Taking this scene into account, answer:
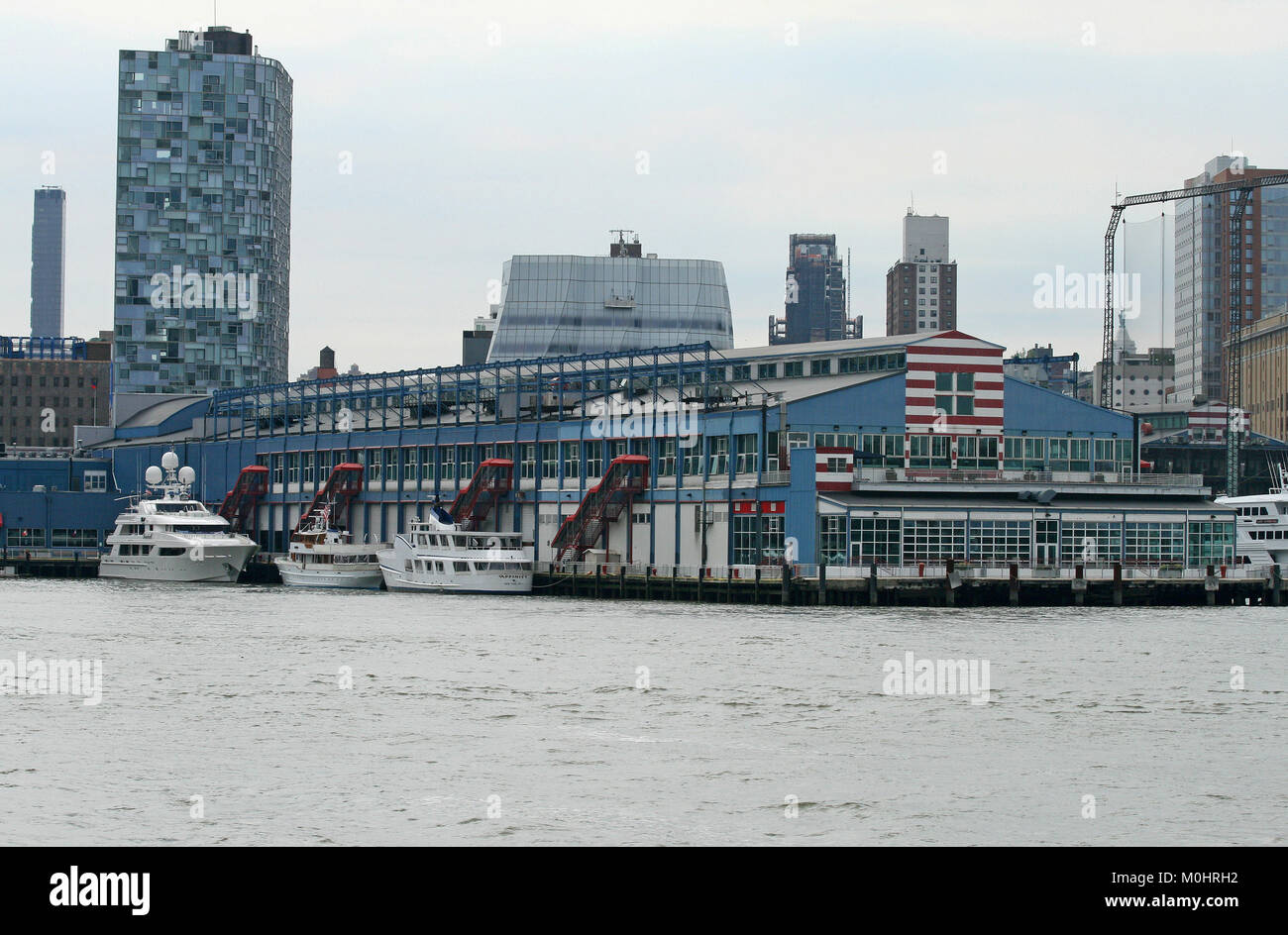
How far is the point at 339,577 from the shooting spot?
111250 millimetres

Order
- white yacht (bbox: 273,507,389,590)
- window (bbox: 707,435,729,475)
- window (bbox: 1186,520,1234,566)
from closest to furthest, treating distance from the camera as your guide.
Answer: window (bbox: 1186,520,1234,566) < window (bbox: 707,435,729,475) < white yacht (bbox: 273,507,389,590)

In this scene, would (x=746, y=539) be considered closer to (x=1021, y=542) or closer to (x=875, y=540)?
(x=875, y=540)

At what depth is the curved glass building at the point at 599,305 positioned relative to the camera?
188000mm

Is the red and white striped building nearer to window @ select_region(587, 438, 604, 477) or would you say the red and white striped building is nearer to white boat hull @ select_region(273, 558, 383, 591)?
window @ select_region(587, 438, 604, 477)

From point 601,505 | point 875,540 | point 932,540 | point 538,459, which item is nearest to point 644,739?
point 875,540

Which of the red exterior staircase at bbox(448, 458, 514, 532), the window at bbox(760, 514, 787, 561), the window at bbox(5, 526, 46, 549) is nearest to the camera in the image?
the window at bbox(760, 514, 787, 561)

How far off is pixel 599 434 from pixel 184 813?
242 ft

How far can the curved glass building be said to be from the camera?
18800 cm

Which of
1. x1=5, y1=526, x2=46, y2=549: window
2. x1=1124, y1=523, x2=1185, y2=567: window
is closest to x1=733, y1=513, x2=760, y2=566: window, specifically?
x1=1124, y1=523, x2=1185, y2=567: window

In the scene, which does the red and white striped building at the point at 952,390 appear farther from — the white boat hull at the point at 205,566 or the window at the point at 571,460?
the white boat hull at the point at 205,566

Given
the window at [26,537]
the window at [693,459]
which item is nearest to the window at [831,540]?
Answer: the window at [693,459]

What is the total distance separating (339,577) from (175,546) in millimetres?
13941
